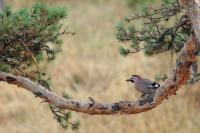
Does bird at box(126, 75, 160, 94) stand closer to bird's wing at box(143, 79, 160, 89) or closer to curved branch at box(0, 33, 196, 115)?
bird's wing at box(143, 79, 160, 89)

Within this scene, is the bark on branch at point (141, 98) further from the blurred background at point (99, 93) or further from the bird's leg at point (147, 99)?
the blurred background at point (99, 93)

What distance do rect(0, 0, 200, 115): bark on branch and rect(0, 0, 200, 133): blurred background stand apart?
6.17 feet

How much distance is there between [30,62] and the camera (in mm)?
4469

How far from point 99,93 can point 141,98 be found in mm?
5157

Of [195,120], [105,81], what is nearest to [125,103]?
[195,120]

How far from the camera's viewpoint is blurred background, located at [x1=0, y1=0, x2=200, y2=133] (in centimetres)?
774

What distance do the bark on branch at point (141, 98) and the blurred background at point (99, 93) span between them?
1881 mm

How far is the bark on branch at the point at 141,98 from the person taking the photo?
138 inches

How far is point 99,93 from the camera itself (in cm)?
893

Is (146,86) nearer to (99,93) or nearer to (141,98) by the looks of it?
(141,98)

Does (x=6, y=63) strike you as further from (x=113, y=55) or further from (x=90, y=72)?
(x=113, y=55)

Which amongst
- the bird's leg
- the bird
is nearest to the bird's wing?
the bird

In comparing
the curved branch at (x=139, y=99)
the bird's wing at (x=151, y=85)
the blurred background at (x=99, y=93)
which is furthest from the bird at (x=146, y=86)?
the blurred background at (x=99, y=93)

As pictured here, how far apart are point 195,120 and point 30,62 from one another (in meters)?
3.68
